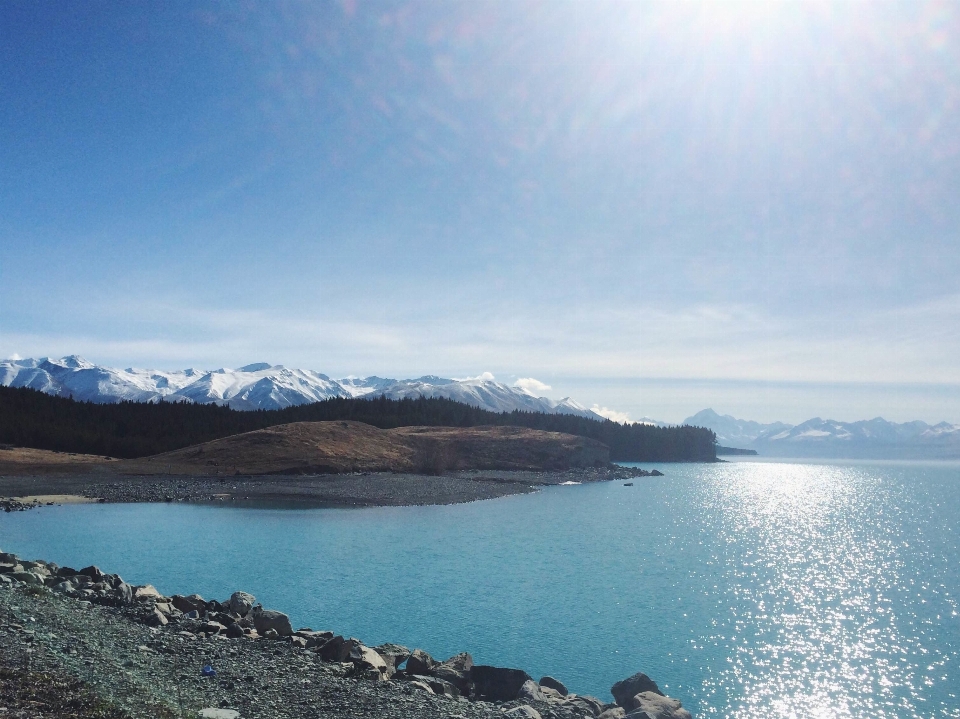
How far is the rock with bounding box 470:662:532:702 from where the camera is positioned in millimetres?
20703

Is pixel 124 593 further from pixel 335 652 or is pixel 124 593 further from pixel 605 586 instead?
pixel 605 586

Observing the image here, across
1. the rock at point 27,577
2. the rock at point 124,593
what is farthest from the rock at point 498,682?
the rock at point 27,577

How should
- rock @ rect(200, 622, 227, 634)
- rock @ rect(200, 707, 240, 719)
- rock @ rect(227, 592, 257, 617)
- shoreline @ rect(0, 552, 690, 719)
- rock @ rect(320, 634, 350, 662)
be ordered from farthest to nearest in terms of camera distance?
1. rock @ rect(227, 592, 257, 617)
2. rock @ rect(200, 622, 227, 634)
3. rock @ rect(320, 634, 350, 662)
4. shoreline @ rect(0, 552, 690, 719)
5. rock @ rect(200, 707, 240, 719)

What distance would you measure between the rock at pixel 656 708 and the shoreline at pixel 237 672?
41 mm

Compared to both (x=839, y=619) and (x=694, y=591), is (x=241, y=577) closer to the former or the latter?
(x=694, y=591)

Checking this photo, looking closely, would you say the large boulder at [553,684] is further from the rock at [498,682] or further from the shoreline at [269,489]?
the shoreline at [269,489]

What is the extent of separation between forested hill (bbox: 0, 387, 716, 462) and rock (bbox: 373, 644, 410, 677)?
12138cm

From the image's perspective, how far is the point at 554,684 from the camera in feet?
70.4

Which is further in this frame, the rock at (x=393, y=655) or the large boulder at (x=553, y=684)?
the rock at (x=393, y=655)

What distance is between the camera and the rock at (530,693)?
780 inches

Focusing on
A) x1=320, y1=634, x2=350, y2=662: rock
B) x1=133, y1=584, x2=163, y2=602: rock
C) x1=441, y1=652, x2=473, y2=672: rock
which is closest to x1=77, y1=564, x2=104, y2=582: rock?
x1=133, y1=584, x2=163, y2=602: rock

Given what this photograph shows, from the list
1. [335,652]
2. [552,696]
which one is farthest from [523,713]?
[335,652]

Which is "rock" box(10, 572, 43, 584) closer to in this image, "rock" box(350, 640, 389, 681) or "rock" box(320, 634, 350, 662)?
"rock" box(320, 634, 350, 662)

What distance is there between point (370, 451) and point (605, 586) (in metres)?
85.8
